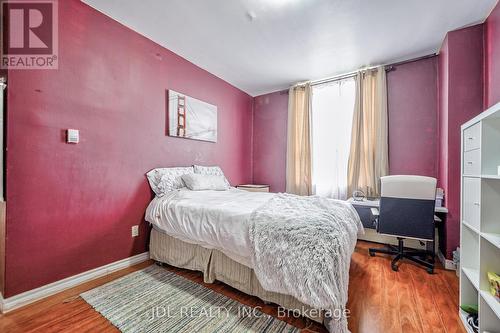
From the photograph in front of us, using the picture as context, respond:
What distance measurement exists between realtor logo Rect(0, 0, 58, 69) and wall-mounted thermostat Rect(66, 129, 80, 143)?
551 millimetres

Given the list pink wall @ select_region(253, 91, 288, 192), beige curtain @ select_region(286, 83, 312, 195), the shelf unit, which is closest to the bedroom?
the shelf unit

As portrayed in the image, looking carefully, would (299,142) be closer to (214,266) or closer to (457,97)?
(457,97)

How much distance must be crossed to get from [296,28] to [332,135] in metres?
1.86

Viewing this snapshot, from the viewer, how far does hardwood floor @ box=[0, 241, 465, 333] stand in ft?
4.51

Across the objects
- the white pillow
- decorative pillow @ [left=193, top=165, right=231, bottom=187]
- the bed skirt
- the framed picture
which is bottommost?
the bed skirt

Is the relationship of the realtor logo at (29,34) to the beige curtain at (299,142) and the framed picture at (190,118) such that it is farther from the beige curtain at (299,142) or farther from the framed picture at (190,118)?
the beige curtain at (299,142)

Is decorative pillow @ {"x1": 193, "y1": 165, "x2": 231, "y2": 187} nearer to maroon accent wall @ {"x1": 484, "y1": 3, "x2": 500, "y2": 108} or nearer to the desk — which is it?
the desk

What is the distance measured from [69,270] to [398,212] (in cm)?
329

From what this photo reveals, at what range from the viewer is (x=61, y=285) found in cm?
178

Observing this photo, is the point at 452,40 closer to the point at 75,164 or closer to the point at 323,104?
the point at 323,104

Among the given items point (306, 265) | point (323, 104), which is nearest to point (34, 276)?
point (306, 265)

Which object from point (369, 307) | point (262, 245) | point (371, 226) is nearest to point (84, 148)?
point (262, 245)

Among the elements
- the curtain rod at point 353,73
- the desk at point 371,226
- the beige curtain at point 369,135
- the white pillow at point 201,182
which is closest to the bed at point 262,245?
the white pillow at point 201,182

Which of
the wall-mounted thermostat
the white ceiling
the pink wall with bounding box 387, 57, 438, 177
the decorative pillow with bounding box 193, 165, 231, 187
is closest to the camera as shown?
the wall-mounted thermostat
